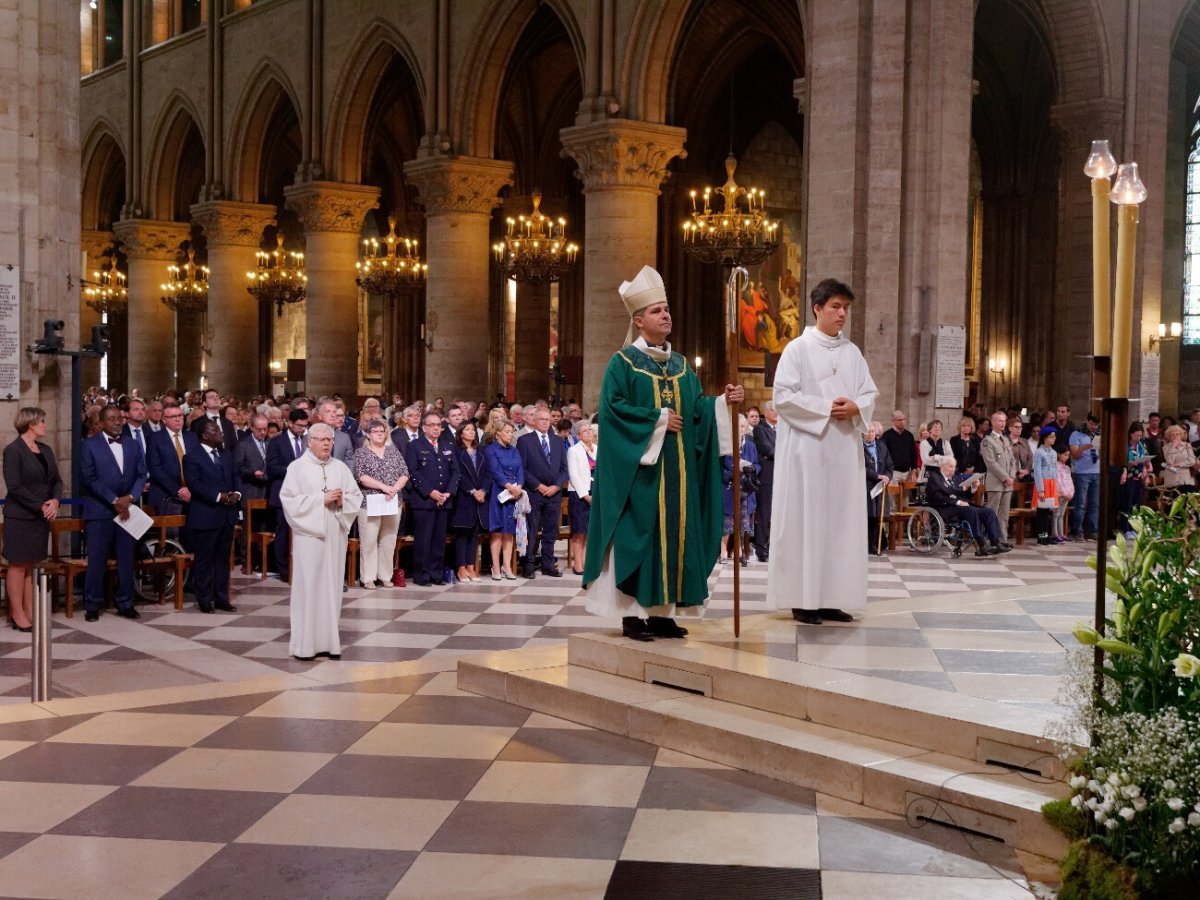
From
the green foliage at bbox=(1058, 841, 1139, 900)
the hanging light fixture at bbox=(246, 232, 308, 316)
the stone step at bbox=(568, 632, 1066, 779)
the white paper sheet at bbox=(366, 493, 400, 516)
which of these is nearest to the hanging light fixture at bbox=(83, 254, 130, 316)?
the hanging light fixture at bbox=(246, 232, 308, 316)

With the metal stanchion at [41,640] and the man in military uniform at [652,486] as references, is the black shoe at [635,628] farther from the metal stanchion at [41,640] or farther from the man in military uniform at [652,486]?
the metal stanchion at [41,640]

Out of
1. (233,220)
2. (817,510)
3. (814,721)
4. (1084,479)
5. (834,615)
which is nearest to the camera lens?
(814,721)

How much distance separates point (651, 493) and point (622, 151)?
13.2m

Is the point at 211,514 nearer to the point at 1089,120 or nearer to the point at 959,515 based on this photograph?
the point at 959,515

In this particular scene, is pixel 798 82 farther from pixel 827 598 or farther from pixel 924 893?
pixel 924 893

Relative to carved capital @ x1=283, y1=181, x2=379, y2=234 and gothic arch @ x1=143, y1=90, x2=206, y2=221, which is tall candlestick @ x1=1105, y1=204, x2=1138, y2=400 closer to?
carved capital @ x1=283, y1=181, x2=379, y2=234

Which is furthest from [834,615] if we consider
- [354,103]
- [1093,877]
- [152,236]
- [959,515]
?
[152,236]

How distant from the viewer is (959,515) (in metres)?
14.4

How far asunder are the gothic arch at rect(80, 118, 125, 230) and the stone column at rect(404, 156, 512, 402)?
14.2m

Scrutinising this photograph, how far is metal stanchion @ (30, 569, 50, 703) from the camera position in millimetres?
6762

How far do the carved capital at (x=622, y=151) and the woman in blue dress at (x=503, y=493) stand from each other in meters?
7.65

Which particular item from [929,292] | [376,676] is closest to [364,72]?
[929,292]

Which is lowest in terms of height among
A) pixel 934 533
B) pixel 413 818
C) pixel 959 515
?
pixel 413 818

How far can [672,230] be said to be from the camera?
27734mm
